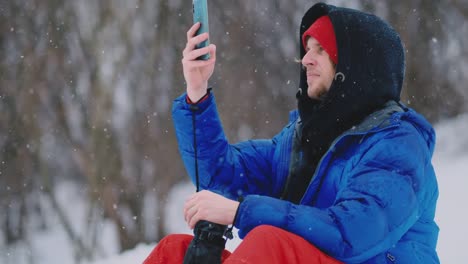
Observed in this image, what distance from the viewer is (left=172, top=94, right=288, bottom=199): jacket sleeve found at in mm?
2459

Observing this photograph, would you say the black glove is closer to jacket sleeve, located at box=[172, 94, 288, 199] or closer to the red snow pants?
the red snow pants

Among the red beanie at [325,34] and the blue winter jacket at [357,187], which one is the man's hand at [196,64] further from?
the red beanie at [325,34]

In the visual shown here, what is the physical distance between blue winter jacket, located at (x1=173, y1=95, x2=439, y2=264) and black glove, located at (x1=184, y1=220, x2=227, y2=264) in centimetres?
10

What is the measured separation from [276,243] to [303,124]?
0.73 metres

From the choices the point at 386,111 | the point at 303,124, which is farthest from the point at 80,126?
the point at 386,111

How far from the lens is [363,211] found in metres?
→ 1.94

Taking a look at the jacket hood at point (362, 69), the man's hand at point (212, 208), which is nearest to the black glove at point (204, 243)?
the man's hand at point (212, 208)

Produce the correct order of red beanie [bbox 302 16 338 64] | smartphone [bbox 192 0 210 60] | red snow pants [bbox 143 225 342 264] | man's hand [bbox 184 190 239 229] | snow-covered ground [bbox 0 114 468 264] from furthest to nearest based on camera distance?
1. snow-covered ground [bbox 0 114 468 264]
2. red beanie [bbox 302 16 338 64]
3. smartphone [bbox 192 0 210 60]
4. man's hand [bbox 184 190 239 229]
5. red snow pants [bbox 143 225 342 264]

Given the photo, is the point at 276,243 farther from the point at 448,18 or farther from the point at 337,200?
the point at 448,18

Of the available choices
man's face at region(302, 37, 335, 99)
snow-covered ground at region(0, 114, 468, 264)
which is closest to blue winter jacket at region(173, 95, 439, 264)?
man's face at region(302, 37, 335, 99)

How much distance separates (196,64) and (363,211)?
2.42 feet

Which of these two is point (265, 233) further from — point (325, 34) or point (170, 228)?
point (170, 228)

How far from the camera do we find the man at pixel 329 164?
194 cm

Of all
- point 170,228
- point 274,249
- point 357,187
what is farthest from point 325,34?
point 170,228
